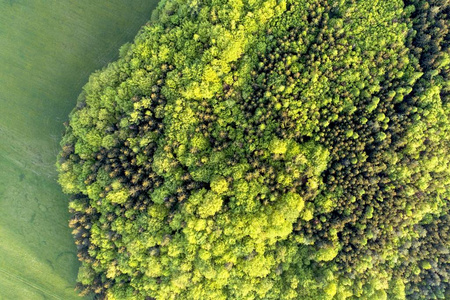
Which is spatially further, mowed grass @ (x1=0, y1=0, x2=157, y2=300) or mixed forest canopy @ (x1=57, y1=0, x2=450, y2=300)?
mowed grass @ (x1=0, y1=0, x2=157, y2=300)

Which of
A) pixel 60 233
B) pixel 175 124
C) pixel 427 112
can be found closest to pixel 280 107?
pixel 175 124

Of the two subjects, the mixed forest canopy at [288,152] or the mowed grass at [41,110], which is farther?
the mowed grass at [41,110]

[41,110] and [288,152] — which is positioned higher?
[41,110]

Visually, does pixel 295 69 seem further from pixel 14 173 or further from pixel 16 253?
pixel 16 253
